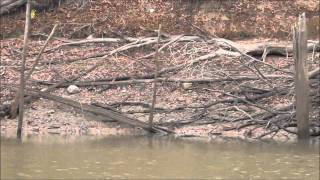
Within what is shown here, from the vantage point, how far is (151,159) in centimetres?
1052

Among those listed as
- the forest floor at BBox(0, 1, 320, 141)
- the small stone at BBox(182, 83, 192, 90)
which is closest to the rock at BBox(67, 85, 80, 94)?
the forest floor at BBox(0, 1, 320, 141)

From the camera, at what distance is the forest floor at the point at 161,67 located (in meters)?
13.4

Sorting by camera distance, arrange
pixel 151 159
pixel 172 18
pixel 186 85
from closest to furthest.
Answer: pixel 151 159 < pixel 186 85 < pixel 172 18

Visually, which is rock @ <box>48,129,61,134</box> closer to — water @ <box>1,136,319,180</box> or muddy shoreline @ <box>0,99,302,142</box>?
muddy shoreline @ <box>0,99,302,142</box>

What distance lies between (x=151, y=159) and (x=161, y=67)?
17.7ft

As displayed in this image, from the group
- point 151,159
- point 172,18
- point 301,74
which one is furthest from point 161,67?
point 151,159

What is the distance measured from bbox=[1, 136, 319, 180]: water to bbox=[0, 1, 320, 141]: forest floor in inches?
39.9

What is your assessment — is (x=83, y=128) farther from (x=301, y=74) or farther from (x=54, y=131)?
(x=301, y=74)

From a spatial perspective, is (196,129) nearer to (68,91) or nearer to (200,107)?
(200,107)

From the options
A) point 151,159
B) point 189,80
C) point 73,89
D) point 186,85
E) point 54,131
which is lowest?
point 151,159

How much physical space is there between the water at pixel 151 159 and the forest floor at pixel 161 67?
1.01 m

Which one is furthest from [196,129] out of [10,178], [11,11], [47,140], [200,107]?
[11,11]

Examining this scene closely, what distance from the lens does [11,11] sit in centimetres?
1911

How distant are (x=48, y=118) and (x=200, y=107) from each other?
3225 mm
